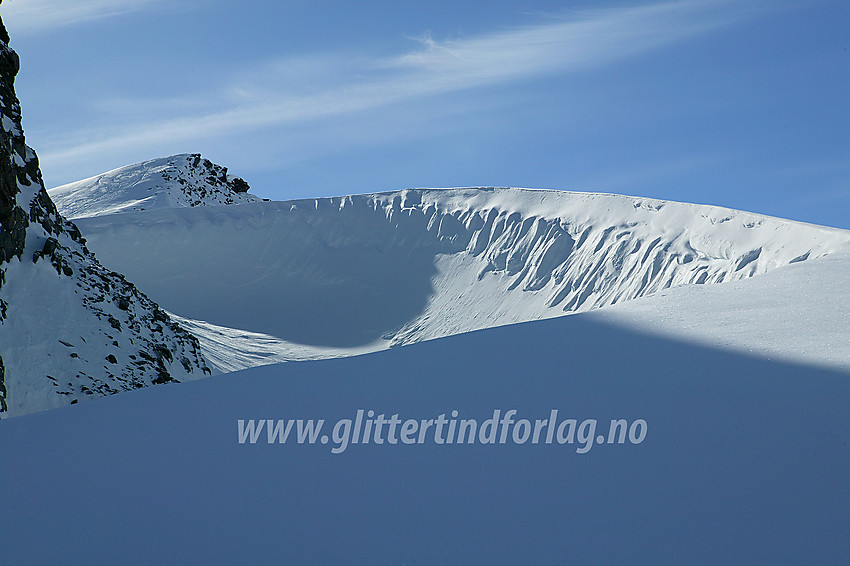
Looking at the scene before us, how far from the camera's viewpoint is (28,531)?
6.45 feet

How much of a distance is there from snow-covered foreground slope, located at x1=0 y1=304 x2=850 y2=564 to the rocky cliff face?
317 centimetres

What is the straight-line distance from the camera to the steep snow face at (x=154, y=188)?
23.0 meters

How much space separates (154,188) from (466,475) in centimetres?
2629

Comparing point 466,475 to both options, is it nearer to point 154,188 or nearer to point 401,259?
point 401,259

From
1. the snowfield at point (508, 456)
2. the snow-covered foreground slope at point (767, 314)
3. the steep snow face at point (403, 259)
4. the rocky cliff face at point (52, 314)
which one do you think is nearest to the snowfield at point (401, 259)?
the steep snow face at point (403, 259)

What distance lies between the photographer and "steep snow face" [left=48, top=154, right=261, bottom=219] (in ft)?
75.6

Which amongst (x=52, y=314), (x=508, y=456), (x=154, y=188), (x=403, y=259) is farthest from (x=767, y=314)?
(x=154, y=188)

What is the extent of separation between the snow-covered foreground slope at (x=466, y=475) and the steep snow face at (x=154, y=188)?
65.0 feet

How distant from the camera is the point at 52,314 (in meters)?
6.32

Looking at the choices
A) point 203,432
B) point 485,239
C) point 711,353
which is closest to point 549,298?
point 485,239

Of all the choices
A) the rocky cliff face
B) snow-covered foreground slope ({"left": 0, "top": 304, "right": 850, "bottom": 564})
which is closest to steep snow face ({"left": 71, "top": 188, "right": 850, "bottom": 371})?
the rocky cliff face

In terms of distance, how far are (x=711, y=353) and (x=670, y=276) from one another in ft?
26.2

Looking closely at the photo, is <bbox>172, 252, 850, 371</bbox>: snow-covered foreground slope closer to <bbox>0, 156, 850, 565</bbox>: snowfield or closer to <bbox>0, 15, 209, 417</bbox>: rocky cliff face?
<bbox>0, 156, 850, 565</bbox>: snowfield

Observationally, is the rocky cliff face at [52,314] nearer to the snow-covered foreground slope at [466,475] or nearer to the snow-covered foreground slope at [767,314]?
the snow-covered foreground slope at [466,475]
